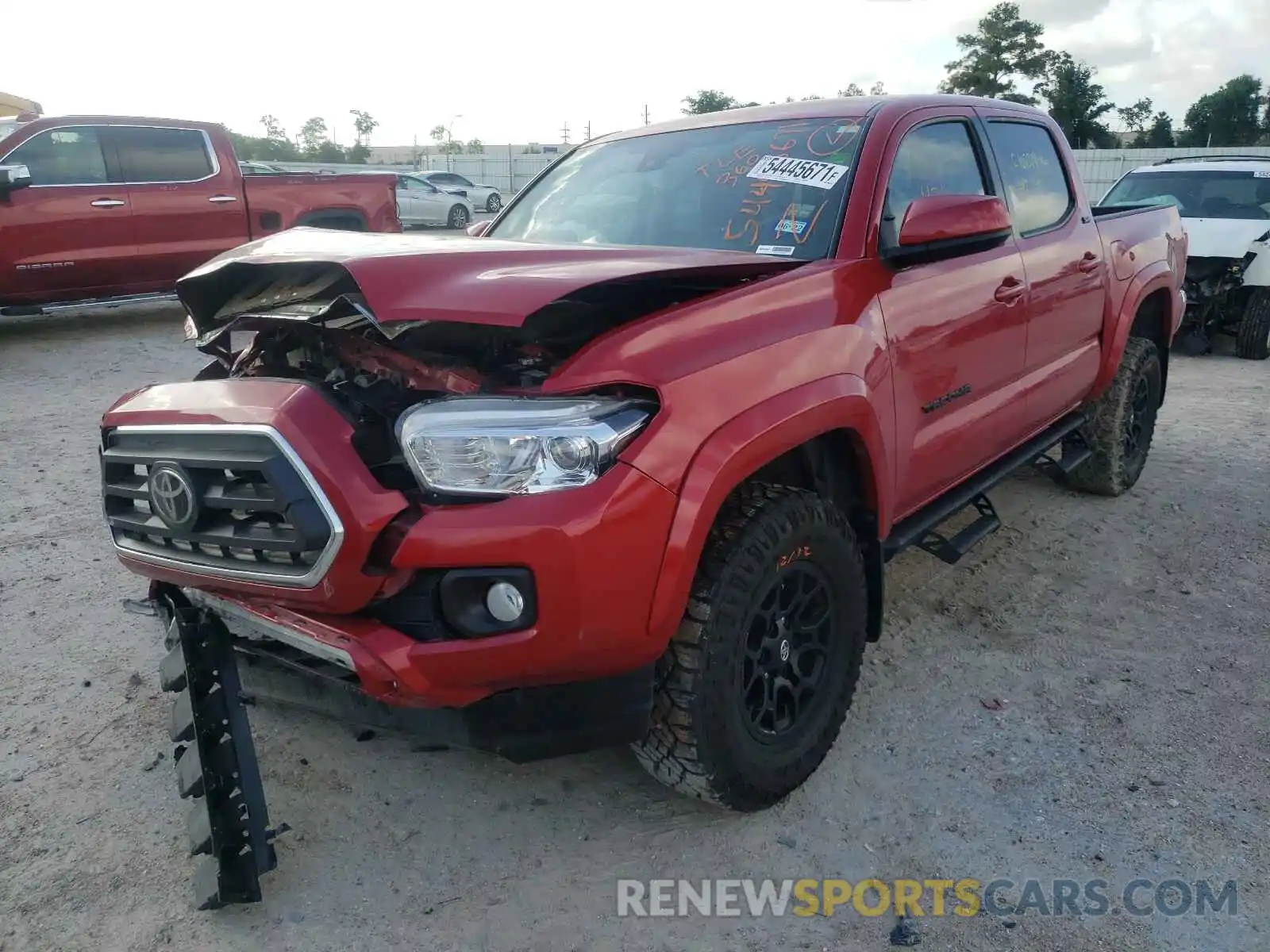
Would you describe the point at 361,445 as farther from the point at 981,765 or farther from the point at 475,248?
the point at 981,765

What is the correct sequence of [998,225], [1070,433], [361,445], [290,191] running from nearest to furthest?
[361,445], [998,225], [1070,433], [290,191]

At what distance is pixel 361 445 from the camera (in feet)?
7.17

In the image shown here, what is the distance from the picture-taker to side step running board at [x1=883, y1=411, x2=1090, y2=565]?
3221 millimetres

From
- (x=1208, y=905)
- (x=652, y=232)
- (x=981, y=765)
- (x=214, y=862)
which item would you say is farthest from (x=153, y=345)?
(x=1208, y=905)

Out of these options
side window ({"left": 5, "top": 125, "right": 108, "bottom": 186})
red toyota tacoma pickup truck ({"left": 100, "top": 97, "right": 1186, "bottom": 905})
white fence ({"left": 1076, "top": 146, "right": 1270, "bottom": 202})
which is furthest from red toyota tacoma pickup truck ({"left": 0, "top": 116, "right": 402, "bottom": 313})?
white fence ({"left": 1076, "top": 146, "right": 1270, "bottom": 202})

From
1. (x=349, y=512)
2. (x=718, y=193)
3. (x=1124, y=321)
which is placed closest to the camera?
(x=349, y=512)

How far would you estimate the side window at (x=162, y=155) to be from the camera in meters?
8.56

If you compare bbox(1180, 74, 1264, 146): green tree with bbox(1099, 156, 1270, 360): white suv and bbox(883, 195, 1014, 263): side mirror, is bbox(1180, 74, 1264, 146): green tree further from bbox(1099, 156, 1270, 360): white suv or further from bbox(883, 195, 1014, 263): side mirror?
bbox(883, 195, 1014, 263): side mirror

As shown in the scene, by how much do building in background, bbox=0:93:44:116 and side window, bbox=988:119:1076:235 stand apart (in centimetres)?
1906

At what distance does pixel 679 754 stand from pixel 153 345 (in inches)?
298

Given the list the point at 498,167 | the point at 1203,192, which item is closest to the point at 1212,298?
the point at 1203,192

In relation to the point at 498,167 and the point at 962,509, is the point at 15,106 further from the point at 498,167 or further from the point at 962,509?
the point at 962,509

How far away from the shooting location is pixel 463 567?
1996 millimetres

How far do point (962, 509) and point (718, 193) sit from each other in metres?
1.56
